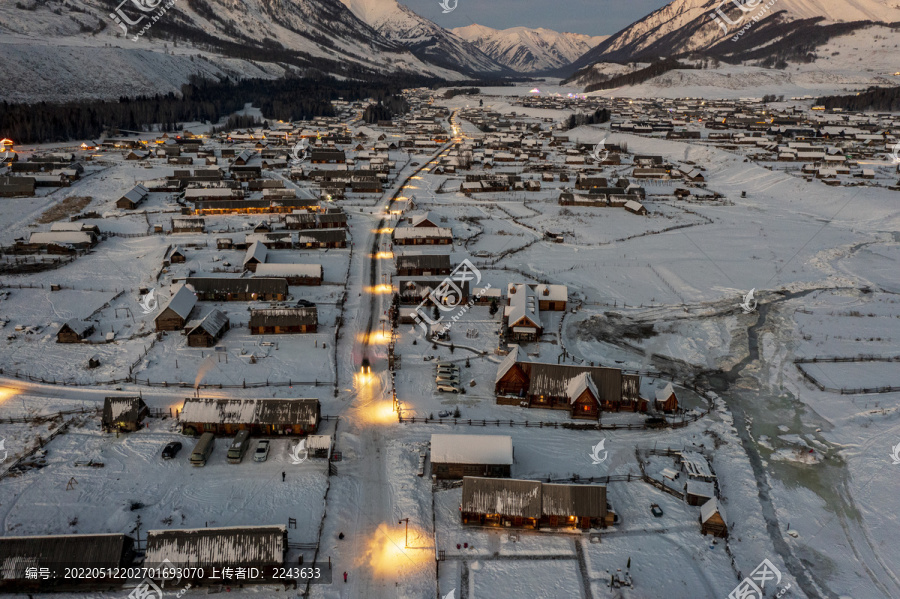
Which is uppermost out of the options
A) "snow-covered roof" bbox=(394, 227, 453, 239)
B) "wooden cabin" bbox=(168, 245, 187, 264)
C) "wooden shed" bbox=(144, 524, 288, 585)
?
"snow-covered roof" bbox=(394, 227, 453, 239)

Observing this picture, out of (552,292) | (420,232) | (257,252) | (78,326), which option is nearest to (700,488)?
(552,292)

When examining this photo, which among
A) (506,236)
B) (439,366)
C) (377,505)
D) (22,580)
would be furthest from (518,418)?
(506,236)

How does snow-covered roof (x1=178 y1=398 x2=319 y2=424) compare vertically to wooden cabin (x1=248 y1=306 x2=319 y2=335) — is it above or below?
below

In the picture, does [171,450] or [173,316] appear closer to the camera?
[171,450]

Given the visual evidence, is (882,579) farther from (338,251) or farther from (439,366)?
(338,251)

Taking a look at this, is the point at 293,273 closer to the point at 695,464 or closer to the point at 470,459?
the point at 470,459

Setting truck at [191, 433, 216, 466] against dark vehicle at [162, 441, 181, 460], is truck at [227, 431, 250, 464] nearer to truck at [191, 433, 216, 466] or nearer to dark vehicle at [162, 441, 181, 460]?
truck at [191, 433, 216, 466]

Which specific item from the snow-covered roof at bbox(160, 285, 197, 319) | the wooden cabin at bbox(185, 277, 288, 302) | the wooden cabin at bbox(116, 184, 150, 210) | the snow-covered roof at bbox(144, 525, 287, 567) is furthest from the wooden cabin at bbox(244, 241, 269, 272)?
the snow-covered roof at bbox(144, 525, 287, 567)
